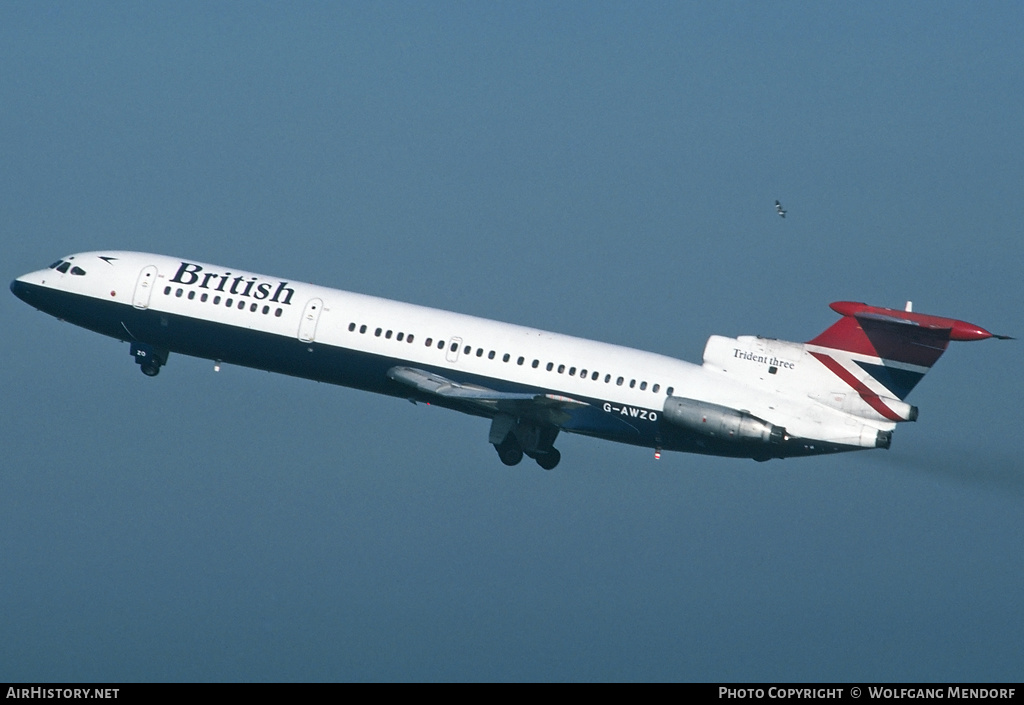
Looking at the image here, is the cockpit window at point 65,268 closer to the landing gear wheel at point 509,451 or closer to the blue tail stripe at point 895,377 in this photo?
the landing gear wheel at point 509,451

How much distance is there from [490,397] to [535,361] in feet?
7.45

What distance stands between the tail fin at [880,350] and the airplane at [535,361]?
0.16 ft

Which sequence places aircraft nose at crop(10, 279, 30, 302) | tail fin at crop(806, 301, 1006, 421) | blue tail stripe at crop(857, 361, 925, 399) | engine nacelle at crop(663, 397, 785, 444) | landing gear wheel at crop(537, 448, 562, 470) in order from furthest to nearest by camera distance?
aircraft nose at crop(10, 279, 30, 302) < landing gear wheel at crop(537, 448, 562, 470) < engine nacelle at crop(663, 397, 785, 444) < blue tail stripe at crop(857, 361, 925, 399) < tail fin at crop(806, 301, 1006, 421)

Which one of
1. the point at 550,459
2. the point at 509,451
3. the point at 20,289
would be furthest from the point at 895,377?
the point at 20,289

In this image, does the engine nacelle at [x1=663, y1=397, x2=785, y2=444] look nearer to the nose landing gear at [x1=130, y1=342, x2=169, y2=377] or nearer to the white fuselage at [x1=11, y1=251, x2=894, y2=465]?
the white fuselage at [x1=11, y1=251, x2=894, y2=465]

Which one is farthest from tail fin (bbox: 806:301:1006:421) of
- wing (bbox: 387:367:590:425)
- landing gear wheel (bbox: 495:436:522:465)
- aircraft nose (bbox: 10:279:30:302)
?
aircraft nose (bbox: 10:279:30:302)

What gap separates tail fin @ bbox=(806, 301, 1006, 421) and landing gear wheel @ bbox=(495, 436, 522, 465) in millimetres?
11394

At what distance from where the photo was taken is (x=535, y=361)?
62.5 metres

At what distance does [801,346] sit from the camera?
202 feet

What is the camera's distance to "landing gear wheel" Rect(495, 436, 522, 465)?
64.4 metres

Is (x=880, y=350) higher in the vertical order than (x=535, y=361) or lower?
higher

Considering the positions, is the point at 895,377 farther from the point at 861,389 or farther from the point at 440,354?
the point at 440,354
